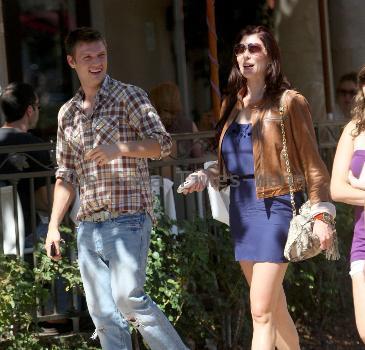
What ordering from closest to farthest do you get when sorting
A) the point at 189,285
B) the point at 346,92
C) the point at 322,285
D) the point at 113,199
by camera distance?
1. the point at 113,199
2. the point at 189,285
3. the point at 322,285
4. the point at 346,92

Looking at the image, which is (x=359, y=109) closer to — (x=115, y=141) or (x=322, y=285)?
(x=115, y=141)

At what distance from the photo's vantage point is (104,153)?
5.18 metres

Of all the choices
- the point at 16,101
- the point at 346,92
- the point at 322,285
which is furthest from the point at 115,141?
the point at 346,92

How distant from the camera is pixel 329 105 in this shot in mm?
12023

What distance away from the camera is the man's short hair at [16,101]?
7348mm

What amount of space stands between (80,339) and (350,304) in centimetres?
234

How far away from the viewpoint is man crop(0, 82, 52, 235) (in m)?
6.67

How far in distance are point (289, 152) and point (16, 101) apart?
267cm

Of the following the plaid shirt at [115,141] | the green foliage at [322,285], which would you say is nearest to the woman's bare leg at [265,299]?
the plaid shirt at [115,141]

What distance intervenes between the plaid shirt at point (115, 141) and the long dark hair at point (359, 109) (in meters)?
0.96

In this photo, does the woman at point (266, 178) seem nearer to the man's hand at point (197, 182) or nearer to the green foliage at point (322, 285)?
the man's hand at point (197, 182)

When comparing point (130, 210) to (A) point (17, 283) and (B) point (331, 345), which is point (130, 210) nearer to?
(A) point (17, 283)

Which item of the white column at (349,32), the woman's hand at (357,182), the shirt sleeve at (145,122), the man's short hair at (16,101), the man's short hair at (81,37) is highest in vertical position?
the white column at (349,32)

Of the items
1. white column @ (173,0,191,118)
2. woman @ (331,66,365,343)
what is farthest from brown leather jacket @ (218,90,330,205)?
white column @ (173,0,191,118)
